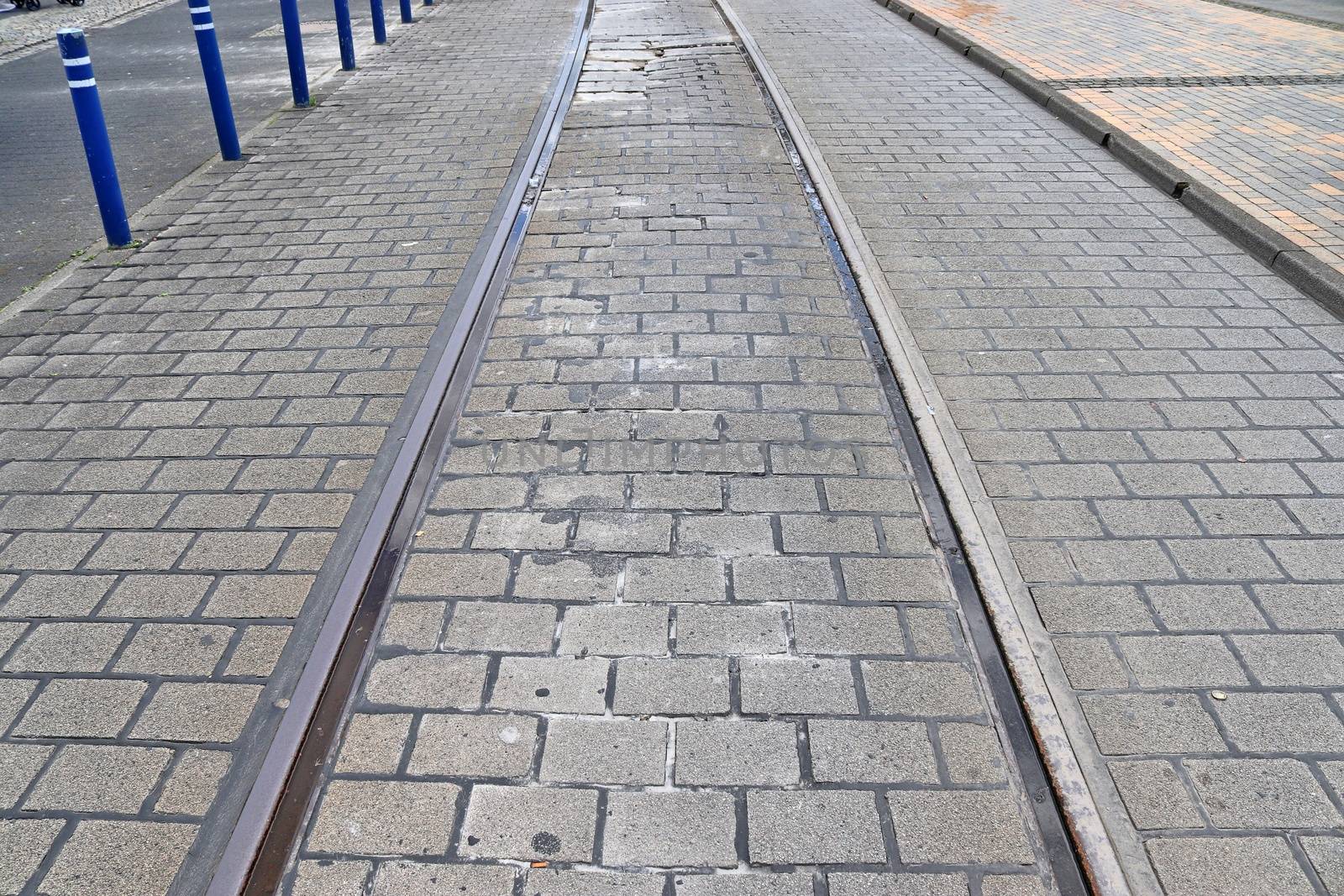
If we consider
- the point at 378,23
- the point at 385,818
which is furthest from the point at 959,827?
the point at 378,23

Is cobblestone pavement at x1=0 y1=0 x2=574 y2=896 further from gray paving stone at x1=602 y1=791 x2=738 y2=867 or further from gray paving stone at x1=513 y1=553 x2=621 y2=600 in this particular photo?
gray paving stone at x1=602 y1=791 x2=738 y2=867

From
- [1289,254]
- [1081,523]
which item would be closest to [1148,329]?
[1289,254]

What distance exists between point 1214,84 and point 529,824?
9.68 meters

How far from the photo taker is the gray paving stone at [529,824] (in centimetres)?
245

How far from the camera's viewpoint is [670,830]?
2506mm

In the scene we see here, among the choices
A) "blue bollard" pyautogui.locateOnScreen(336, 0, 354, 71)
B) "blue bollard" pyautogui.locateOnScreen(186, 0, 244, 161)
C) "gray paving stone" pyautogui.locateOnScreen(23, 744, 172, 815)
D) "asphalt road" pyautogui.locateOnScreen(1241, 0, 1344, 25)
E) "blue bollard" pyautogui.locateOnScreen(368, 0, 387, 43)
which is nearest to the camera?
"gray paving stone" pyautogui.locateOnScreen(23, 744, 172, 815)

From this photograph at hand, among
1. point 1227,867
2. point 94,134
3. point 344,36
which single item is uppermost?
point 94,134

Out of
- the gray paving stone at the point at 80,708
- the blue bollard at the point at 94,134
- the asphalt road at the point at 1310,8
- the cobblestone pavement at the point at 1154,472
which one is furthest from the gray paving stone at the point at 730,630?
the asphalt road at the point at 1310,8

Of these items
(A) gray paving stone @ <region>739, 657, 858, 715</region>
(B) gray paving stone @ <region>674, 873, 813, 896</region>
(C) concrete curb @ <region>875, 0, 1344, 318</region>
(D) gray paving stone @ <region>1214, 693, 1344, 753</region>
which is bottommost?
(B) gray paving stone @ <region>674, 873, 813, 896</region>

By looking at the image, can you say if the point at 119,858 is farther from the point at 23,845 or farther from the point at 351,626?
the point at 351,626

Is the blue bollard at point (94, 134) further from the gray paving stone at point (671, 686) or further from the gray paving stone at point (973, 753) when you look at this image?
the gray paving stone at point (973, 753)

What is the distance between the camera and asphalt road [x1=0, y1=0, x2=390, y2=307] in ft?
21.3

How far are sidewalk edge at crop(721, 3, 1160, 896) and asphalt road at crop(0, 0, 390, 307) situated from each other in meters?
4.81

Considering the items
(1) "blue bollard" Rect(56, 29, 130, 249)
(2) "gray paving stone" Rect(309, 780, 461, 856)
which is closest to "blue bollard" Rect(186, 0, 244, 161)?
(1) "blue bollard" Rect(56, 29, 130, 249)
